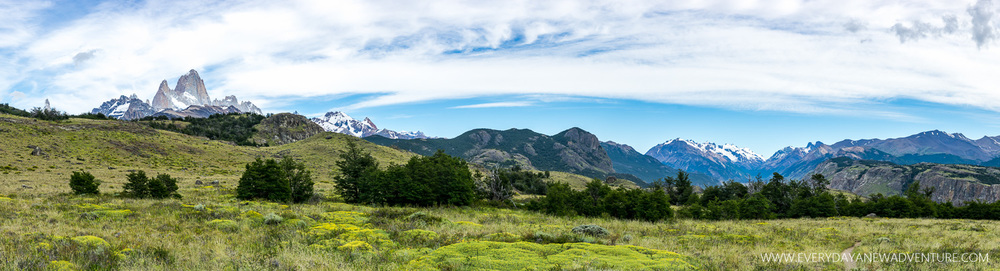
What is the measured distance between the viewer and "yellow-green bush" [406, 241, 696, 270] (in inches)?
432

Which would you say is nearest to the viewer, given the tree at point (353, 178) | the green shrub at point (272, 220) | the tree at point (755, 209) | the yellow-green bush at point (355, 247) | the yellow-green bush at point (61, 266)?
the yellow-green bush at point (61, 266)

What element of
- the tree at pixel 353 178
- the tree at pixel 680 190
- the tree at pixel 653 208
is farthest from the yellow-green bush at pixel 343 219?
the tree at pixel 680 190

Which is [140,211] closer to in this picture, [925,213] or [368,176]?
[368,176]

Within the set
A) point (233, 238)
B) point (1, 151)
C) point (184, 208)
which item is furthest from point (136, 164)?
point (233, 238)

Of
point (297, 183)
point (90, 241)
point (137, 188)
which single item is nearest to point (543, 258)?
point (90, 241)

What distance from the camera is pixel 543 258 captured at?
39.4 feet

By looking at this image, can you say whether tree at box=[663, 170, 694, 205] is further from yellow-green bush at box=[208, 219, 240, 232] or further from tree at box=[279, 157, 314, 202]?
yellow-green bush at box=[208, 219, 240, 232]

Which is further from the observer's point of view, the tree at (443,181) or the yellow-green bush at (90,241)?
the tree at (443,181)

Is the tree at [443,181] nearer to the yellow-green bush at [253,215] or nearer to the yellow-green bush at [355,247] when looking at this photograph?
the yellow-green bush at [253,215]

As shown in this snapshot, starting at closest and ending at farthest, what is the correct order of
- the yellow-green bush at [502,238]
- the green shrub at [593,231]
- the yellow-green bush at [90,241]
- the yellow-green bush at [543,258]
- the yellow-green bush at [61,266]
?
the yellow-green bush at [61,266] → the yellow-green bush at [543,258] → the yellow-green bush at [90,241] → the yellow-green bush at [502,238] → the green shrub at [593,231]

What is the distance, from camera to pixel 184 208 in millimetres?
22375

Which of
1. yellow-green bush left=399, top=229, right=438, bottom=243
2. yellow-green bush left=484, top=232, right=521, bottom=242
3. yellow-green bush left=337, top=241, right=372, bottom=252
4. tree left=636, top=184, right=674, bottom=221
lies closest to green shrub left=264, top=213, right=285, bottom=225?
yellow-green bush left=399, top=229, right=438, bottom=243

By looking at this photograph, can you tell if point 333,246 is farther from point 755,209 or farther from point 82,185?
point 755,209

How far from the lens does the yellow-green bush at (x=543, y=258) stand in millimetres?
10961
